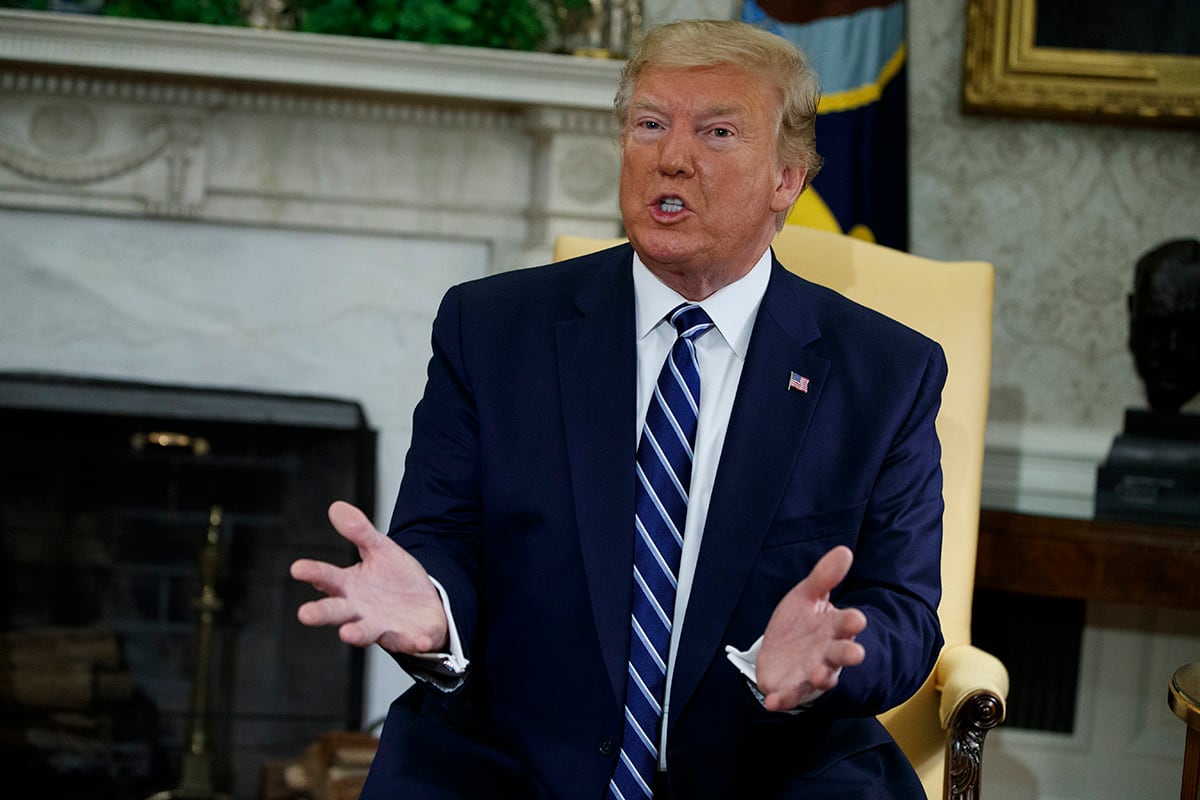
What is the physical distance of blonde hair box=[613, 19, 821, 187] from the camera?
1542mm

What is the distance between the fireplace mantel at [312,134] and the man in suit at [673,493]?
1.28 metres

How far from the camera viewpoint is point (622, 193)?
155 centimetres

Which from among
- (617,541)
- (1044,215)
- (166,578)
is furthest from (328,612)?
(1044,215)

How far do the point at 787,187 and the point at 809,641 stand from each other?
0.63 metres

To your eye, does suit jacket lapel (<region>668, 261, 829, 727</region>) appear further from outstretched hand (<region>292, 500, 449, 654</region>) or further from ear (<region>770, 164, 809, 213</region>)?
outstretched hand (<region>292, 500, 449, 654</region>)

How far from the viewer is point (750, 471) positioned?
1.50 meters

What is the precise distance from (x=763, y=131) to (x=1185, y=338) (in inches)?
58.1

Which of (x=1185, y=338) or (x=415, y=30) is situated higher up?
(x=415, y=30)

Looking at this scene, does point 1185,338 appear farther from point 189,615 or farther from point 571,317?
point 189,615

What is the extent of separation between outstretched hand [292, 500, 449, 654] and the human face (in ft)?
1.54

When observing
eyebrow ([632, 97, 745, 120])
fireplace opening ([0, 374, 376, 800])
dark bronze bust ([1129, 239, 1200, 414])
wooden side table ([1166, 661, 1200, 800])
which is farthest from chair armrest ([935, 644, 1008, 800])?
fireplace opening ([0, 374, 376, 800])

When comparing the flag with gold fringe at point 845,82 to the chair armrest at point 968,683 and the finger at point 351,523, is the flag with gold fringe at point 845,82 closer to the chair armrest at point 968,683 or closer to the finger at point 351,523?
the chair armrest at point 968,683

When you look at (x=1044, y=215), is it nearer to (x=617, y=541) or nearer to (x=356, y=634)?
(x=617, y=541)

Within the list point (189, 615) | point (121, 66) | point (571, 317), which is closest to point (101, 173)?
point (121, 66)
